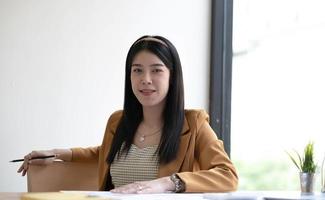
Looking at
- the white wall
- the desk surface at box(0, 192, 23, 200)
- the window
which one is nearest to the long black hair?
the desk surface at box(0, 192, 23, 200)

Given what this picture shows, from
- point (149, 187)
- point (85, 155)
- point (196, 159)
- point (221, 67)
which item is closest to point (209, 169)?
point (196, 159)

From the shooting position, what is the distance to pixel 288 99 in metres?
2.67

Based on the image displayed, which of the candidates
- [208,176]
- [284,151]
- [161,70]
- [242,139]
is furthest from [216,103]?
[208,176]

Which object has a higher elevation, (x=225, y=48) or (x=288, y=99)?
(x=225, y=48)

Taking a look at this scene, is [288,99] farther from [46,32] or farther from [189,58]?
[46,32]

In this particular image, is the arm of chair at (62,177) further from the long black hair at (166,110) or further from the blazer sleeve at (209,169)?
the blazer sleeve at (209,169)

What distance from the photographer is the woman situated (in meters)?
1.80

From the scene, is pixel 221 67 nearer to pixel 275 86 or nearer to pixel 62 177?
pixel 275 86

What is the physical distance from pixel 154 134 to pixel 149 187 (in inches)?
15.5

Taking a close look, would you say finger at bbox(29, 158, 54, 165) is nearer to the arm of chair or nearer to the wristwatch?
the arm of chair

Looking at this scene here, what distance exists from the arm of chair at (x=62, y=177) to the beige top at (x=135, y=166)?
15 centimetres

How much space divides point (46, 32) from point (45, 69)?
18 cm

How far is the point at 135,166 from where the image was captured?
1.85m

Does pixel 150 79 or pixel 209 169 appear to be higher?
pixel 150 79
